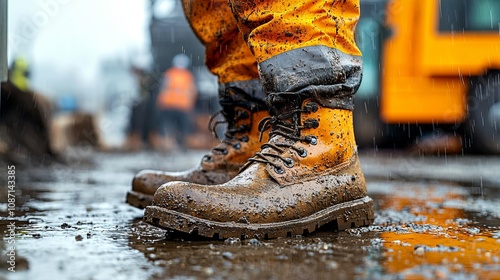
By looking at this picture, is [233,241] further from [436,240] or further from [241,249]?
[436,240]

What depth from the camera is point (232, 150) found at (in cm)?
210

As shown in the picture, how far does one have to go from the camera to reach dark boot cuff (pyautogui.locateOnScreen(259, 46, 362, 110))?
1728 mm

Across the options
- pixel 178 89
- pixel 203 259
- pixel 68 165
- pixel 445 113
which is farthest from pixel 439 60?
pixel 203 259

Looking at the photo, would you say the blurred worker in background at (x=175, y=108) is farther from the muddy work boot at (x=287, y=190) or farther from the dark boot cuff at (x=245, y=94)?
the muddy work boot at (x=287, y=190)

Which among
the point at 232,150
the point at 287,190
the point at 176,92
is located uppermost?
the point at 176,92

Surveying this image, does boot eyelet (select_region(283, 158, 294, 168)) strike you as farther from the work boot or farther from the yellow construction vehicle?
the yellow construction vehicle

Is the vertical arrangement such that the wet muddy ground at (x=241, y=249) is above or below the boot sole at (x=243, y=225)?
below

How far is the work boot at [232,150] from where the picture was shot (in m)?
→ 2.09

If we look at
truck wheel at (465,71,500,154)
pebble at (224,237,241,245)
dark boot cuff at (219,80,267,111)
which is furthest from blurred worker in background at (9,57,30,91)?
truck wheel at (465,71,500,154)

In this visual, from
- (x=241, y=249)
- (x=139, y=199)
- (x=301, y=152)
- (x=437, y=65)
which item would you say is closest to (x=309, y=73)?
(x=301, y=152)

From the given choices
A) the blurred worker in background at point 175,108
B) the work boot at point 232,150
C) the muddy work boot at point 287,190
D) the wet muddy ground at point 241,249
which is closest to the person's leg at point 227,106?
the work boot at point 232,150

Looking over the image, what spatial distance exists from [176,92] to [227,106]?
11.8m

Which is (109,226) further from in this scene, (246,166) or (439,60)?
(439,60)

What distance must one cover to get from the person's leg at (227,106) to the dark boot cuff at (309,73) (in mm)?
327
